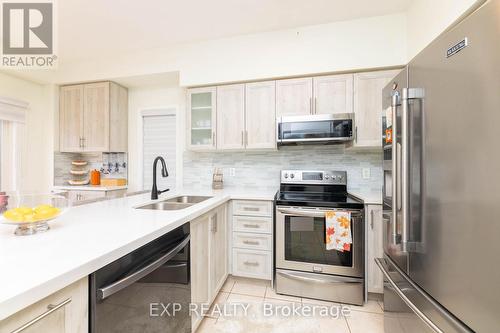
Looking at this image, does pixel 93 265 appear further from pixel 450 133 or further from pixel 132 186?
pixel 132 186

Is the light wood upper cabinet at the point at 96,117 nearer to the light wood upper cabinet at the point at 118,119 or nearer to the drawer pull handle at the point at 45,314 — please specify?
the light wood upper cabinet at the point at 118,119

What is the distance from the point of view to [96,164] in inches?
134

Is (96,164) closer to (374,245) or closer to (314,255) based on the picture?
(314,255)

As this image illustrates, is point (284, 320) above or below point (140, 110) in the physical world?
below

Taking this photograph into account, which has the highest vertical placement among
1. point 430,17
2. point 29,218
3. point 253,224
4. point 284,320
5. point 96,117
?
point 430,17

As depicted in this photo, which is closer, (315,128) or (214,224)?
(214,224)

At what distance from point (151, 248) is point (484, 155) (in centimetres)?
135

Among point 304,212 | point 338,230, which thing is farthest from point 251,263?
point 338,230

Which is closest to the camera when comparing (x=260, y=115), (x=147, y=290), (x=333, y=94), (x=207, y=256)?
(x=147, y=290)

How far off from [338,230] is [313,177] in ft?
2.59

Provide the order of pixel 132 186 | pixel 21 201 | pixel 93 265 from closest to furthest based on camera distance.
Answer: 1. pixel 93 265
2. pixel 21 201
3. pixel 132 186

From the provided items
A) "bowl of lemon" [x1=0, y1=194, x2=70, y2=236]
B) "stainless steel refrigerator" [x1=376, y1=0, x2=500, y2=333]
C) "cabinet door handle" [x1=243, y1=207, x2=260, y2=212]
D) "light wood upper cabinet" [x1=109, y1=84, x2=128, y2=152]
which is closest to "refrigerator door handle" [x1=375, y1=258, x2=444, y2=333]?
"stainless steel refrigerator" [x1=376, y1=0, x2=500, y2=333]

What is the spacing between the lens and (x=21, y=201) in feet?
3.84

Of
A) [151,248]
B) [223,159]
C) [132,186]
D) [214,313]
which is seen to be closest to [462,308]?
[151,248]
